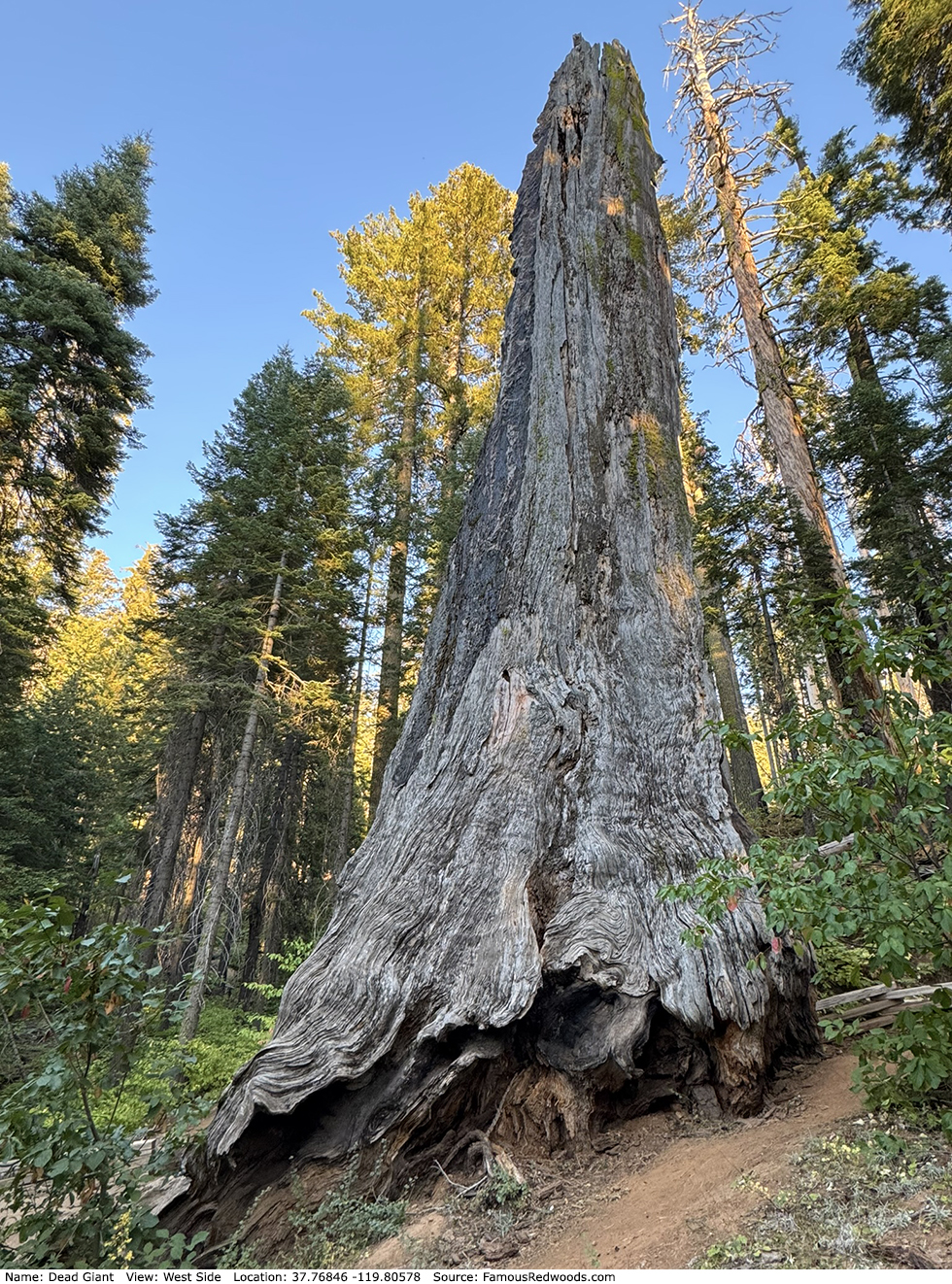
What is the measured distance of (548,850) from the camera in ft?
10.9

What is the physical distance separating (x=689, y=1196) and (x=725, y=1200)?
0.16 metres

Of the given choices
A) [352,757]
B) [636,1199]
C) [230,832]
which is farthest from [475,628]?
[352,757]

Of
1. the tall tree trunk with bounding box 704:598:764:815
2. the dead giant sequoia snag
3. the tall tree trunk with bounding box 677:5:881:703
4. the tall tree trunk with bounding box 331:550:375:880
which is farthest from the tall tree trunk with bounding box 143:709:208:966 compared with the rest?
the tall tree trunk with bounding box 677:5:881:703

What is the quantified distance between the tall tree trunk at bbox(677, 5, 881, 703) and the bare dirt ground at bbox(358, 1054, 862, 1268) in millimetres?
4307

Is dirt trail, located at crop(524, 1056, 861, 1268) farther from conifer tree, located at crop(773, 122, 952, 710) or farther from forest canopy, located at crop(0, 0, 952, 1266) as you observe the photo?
conifer tree, located at crop(773, 122, 952, 710)

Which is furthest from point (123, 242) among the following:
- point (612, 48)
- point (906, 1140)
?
point (906, 1140)

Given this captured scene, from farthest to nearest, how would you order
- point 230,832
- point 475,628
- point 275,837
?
point 275,837 → point 230,832 → point 475,628

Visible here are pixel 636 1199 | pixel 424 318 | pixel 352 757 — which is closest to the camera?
pixel 636 1199

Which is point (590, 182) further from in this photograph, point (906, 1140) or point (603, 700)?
point (906, 1140)

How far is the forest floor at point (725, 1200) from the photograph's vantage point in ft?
5.83

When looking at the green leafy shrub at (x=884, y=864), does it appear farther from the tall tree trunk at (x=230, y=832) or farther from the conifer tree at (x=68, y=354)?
the conifer tree at (x=68, y=354)

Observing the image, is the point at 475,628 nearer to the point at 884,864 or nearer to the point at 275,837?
the point at 884,864

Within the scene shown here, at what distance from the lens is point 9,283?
1003 cm

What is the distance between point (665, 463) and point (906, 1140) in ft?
13.8
